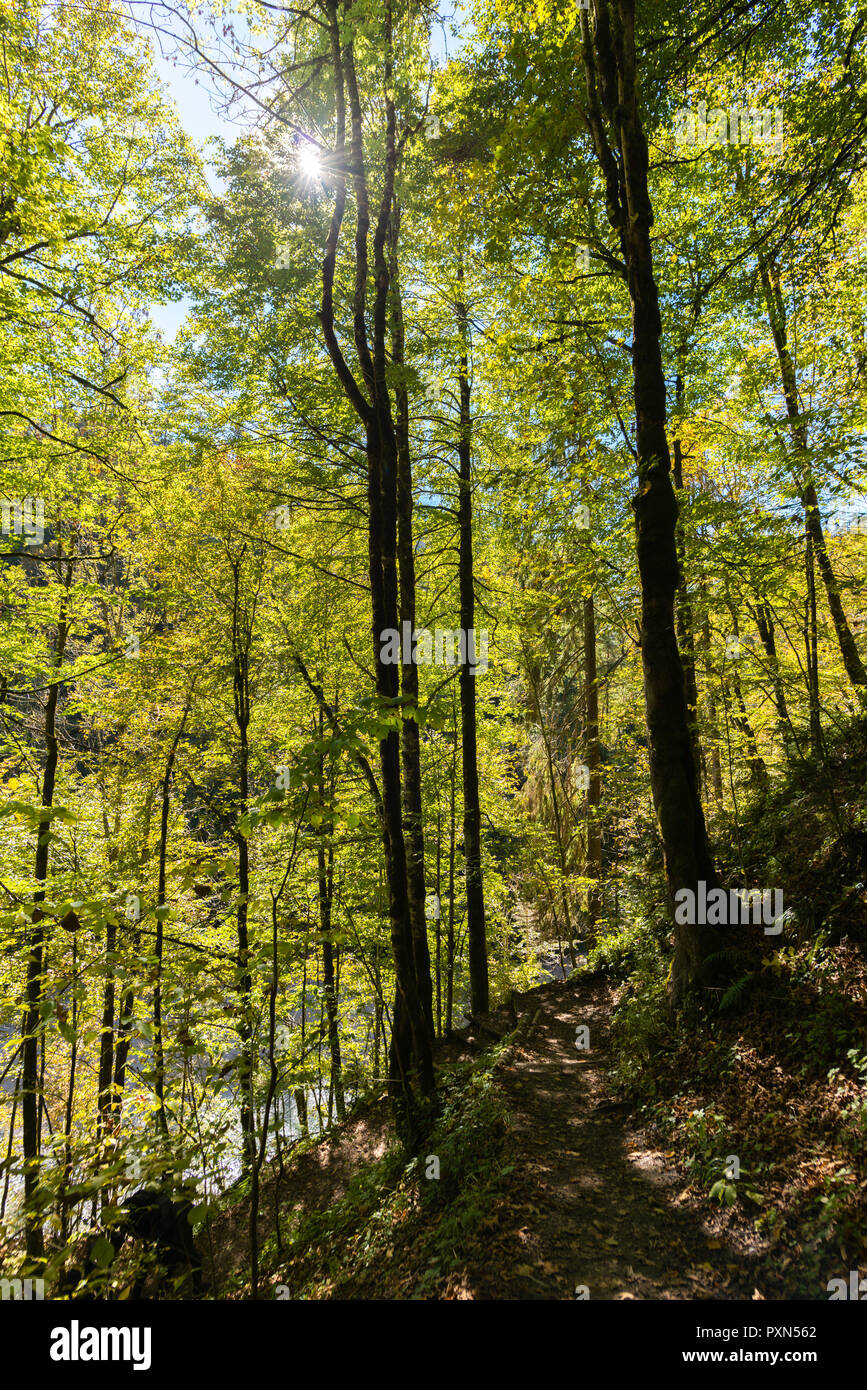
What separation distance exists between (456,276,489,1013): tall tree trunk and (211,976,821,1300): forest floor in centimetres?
302

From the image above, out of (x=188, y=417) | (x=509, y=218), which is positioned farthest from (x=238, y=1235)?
(x=509, y=218)

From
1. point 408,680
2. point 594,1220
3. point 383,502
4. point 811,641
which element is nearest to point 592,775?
point 408,680

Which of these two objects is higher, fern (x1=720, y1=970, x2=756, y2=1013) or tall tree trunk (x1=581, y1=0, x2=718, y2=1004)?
tall tree trunk (x1=581, y1=0, x2=718, y2=1004)

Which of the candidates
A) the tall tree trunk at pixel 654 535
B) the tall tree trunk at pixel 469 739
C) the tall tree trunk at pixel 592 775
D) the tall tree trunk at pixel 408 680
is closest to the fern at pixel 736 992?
the tall tree trunk at pixel 654 535

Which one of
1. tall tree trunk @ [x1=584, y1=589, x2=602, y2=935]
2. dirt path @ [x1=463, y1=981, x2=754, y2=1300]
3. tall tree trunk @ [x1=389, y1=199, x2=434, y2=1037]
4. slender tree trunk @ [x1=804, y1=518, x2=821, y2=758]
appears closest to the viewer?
dirt path @ [x1=463, y1=981, x2=754, y2=1300]

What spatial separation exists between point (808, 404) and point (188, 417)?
8405mm

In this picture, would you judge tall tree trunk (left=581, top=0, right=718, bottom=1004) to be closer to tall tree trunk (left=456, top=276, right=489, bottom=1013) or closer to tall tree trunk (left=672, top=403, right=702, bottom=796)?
tall tree trunk (left=672, top=403, right=702, bottom=796)

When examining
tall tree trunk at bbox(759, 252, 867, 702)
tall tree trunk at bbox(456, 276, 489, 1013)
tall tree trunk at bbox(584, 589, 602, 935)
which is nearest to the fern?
tall tree trunk at bbox(759, 252, 867, 702)

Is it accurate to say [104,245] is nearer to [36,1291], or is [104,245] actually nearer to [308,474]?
[308,474]

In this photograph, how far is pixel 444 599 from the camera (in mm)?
12031

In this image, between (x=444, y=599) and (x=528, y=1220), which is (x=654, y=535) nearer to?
(x=528, y=1220)

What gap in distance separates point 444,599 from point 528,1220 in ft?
32.6

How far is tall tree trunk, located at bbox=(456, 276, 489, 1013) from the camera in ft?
33.1
